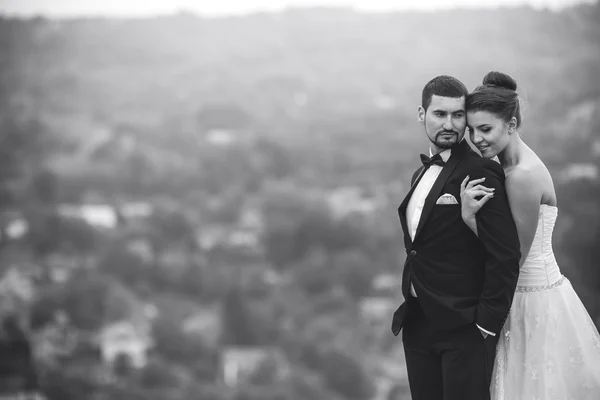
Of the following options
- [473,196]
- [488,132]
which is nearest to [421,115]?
[488,132]

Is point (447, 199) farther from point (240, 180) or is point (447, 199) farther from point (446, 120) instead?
point (240, 180)

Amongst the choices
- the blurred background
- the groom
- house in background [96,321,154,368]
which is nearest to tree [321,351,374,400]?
the blurred background

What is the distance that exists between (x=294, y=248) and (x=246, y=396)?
21.6 m

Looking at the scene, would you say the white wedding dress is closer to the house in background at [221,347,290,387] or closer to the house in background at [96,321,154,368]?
the house in background at [221,347,290,387]

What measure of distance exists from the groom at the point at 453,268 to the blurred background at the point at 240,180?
78.0 ft

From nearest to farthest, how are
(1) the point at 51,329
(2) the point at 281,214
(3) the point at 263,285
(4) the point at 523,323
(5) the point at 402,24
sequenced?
(4) the point at 523,323 → (1) the point at 51,329 → (3) the point at 263,285 → (2) the point at 281,214 → (5) the point at 402,24

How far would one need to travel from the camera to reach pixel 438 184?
7.37 feet

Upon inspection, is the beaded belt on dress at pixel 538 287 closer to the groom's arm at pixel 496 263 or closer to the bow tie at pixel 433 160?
the groom's arm at pixel 496 263

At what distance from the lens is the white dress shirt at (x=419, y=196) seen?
91.0 inches

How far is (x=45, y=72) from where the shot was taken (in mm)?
90875

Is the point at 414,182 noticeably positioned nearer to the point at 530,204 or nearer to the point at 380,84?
the point at 530,204

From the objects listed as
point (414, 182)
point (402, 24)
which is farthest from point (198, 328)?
point (402, 24)

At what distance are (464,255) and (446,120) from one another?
0.40m

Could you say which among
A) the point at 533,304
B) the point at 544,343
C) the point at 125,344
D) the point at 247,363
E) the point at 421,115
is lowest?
the point at 544,343
